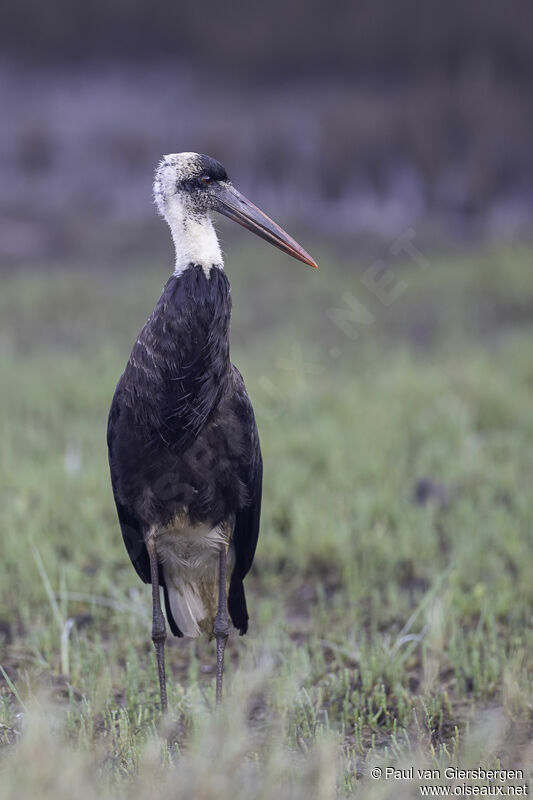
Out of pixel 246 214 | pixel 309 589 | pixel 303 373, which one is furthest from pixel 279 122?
pixel 246 214

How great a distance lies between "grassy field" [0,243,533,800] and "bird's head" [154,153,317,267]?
152 cm

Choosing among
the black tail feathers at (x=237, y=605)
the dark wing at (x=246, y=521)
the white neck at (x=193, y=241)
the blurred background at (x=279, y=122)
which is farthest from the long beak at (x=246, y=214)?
the blurred background at (x=279, y=122)

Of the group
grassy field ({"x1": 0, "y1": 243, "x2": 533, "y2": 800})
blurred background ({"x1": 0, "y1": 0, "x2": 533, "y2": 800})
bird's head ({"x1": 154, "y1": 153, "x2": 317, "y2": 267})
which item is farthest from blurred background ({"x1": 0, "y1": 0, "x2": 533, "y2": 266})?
bird's head ({"x1": 154, "y1": 153, "x2": 317, "y2": 267})

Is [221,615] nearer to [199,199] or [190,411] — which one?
[190,411]

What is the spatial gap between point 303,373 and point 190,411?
533 cm

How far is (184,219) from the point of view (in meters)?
3.04

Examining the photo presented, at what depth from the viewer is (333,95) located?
11070 mm

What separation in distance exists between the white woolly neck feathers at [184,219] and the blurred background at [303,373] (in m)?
1.37

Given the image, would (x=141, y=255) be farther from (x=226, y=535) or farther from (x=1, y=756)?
(x=1, y=756)

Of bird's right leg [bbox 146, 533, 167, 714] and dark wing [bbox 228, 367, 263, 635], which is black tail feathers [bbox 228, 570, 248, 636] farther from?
bird's right leg [bbox 146, 533, 167, 714]

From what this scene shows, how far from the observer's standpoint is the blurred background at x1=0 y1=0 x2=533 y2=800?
11.0 feet

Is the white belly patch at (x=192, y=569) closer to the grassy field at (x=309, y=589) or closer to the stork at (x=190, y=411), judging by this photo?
the stork at (x=190, y=411)

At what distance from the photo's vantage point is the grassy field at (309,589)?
2.70 meters

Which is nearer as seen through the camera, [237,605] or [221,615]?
[221,615]
